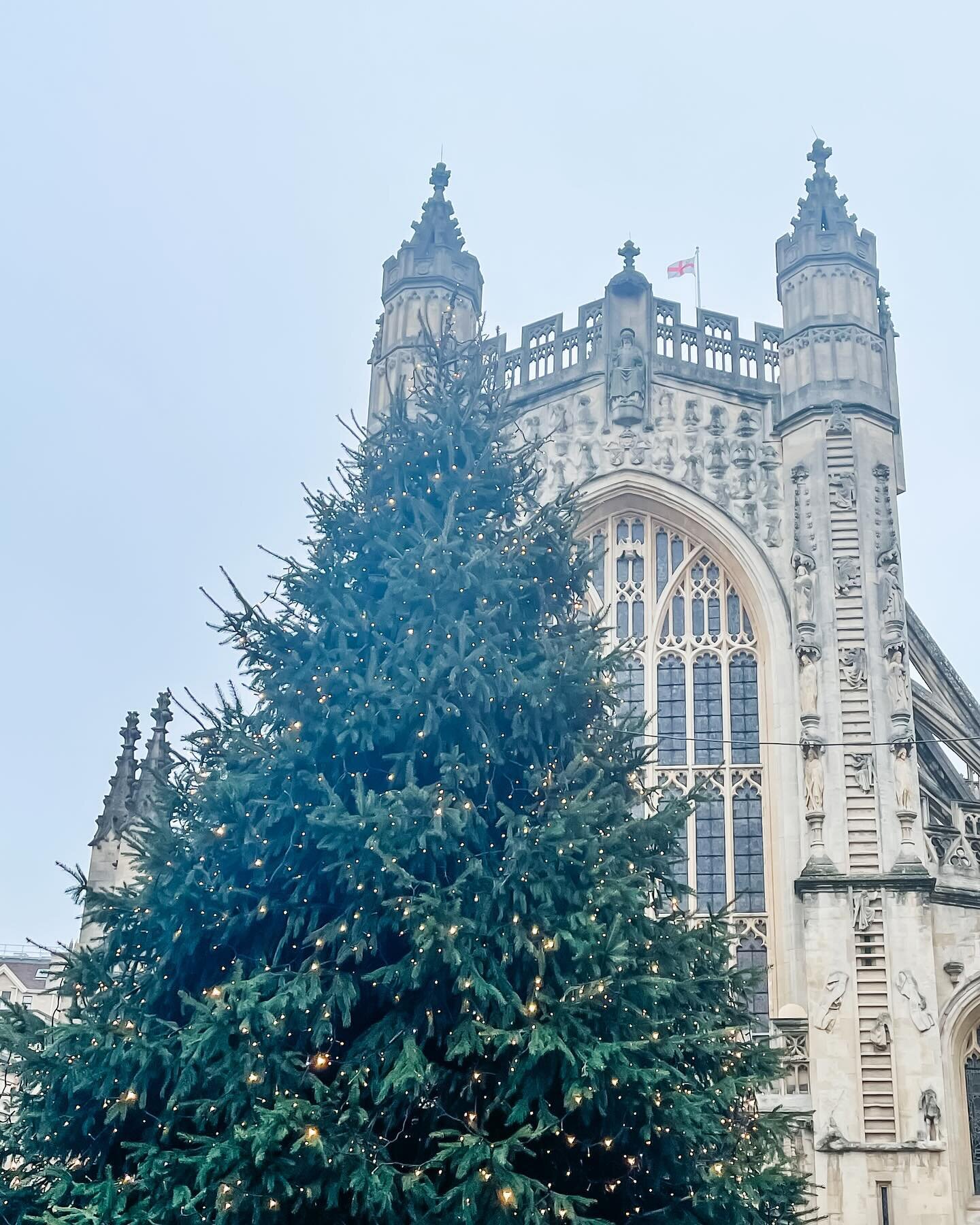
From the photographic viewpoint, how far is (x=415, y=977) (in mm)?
8430

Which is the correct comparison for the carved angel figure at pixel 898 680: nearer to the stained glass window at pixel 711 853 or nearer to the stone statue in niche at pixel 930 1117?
the stained glass window at pixel 711 853

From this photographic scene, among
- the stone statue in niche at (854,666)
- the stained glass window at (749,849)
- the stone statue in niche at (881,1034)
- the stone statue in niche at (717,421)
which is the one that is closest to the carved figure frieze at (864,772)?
the stone statue in niche at (854,666)

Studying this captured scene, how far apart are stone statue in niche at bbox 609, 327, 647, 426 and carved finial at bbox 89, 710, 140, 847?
9082 mm

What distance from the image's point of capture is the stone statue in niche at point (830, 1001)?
640 inches

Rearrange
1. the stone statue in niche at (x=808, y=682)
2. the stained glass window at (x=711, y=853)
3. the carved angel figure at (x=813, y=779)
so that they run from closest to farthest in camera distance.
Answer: the carved angel figure at (x=813, y=779)
the stone statue in niche at (x=808, y=682)
the stained glass window at (x=711, y=853)

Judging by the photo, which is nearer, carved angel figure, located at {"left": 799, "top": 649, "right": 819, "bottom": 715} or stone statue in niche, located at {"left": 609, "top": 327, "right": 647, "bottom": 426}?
carved angel figure, located at {"left": 799, "top": 649, "right": 819, "bottom": 715}

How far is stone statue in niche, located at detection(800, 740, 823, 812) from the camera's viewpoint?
1756cm

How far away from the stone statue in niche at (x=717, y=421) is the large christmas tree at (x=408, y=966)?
36.0ft

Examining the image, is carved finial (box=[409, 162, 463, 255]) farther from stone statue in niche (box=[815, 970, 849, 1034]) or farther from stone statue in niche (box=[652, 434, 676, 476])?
stone statue in niche (box=[815, 970, 849, 1034])

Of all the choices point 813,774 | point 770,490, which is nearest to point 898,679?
point 813,774

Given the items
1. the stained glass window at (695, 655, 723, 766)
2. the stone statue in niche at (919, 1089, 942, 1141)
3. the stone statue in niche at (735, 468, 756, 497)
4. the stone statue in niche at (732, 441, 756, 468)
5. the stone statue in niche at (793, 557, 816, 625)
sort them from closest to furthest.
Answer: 1. the stone statue in niche at (919, 1089, 942, 1141)
2. the stone statue in niche at (793, 557, 816, 625)
3. the stained glass window at (695, 655, 723, 766)
4. the stone statue in niche at (735, 468, 756, 497)
5. the stone statue in niche at (732, 441, 756, 468)

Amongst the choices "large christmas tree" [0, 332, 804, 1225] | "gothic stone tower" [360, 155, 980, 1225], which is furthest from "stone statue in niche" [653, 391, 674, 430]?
"large christmas tree" [0, 332, 804, 1225]

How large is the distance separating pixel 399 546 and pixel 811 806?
9080 mm

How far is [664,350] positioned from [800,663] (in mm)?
6458
